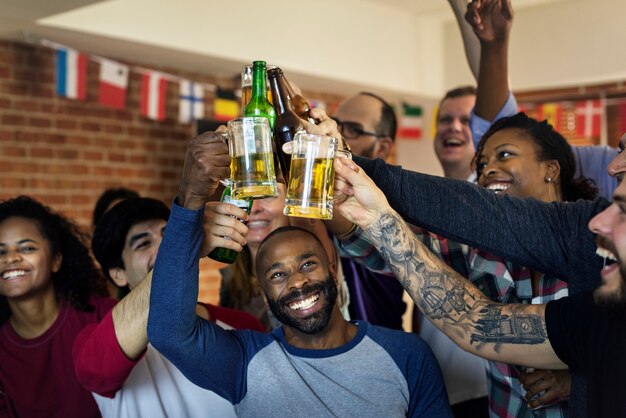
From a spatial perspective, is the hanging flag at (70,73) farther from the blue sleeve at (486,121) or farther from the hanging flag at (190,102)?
the blue sleeve at (486,121)

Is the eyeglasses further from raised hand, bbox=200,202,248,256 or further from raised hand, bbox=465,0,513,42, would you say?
raised hand, bbox=200,202,248,256

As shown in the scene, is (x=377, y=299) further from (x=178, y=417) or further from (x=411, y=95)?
(x=411, y=95)

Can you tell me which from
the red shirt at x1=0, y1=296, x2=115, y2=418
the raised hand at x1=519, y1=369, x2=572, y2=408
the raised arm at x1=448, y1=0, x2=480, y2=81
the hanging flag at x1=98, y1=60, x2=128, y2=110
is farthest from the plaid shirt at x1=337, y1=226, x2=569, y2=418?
the hanging flag at x1=98, y1=60, x2=128, y2=110

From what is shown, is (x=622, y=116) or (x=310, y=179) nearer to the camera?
(x=310, y=179)

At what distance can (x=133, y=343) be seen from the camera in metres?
1.74

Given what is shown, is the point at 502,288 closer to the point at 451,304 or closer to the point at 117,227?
the point at 451,304

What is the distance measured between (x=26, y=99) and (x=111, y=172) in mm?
681

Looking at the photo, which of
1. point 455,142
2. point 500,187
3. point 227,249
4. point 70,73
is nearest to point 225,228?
point 227,249

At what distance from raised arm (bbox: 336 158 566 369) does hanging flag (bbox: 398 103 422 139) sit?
16.4 feet

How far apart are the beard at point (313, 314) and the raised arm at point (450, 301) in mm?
332

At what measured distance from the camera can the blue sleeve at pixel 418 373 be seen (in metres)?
1.90

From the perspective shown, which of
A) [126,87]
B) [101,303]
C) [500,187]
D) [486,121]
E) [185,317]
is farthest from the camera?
[126,87]

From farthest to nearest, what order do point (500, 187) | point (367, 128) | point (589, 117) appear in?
point (589, 117)
point (367, 128)
point (500, 187)

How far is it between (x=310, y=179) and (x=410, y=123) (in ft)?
17.6
